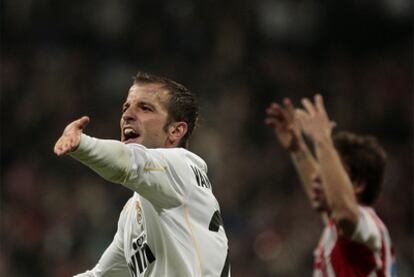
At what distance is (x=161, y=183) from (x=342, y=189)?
96cm

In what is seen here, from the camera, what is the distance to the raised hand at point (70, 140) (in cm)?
359

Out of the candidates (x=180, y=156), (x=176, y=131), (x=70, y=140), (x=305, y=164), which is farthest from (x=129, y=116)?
(x=305, y=164)

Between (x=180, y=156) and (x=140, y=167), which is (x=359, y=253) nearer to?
(x=180, y=156)

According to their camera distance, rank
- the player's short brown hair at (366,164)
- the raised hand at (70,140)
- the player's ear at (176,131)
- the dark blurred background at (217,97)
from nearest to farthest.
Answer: the raised hand at (70,140)
the player's ear at (176,131)
the player's short brown hair at (366,164)
the dark blurred background at (217,97)

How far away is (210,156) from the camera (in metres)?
11.5

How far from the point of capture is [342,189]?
444cm

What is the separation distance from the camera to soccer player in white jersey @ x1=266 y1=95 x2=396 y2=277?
14.7 ft

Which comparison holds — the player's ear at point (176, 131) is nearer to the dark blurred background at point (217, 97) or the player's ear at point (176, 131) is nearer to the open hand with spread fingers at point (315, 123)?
the open hand with spread fingers at point (315, 123)

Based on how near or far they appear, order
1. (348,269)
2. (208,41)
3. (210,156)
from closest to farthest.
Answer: (348,269) → (210,156) → (208,41)

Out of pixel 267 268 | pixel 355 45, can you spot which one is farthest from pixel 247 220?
pixel 355 45

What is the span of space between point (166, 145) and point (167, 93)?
27 centimetres

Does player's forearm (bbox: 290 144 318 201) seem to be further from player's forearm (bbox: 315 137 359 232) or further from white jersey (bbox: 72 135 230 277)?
white jersey (bbox: 72 135 230 277)

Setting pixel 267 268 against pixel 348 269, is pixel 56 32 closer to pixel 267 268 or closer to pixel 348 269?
pixel 267 268

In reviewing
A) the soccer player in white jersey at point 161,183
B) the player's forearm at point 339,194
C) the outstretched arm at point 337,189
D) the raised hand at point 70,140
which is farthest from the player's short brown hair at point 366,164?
the raised hand at point 70,140
